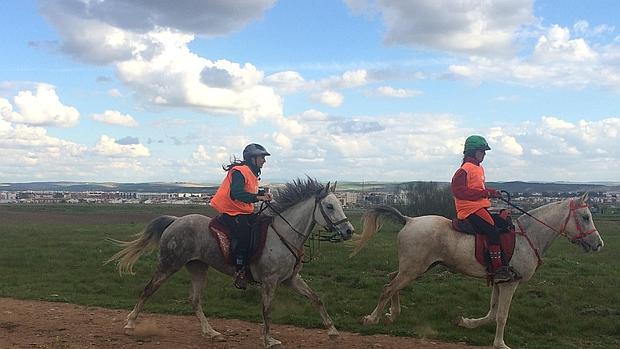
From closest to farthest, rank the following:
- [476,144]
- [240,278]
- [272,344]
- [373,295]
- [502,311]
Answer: [272,344], [502,311], [240,278], [476,144], [373,295]

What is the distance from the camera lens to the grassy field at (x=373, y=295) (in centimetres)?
1026

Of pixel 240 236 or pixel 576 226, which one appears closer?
pixel 240 236

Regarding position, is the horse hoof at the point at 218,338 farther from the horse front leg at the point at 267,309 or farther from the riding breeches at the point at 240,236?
the riding breeches at the point at 240,236

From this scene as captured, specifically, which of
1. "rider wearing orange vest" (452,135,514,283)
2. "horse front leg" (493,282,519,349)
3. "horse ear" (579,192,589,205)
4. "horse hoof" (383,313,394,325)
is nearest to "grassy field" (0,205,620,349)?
"horse hoof" (383,313,394,325)

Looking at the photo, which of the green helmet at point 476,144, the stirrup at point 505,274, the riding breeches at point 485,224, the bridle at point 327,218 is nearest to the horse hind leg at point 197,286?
the bridle at point 327,218

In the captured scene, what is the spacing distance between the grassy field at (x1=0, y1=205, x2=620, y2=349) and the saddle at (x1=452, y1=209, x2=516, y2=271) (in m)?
1.44

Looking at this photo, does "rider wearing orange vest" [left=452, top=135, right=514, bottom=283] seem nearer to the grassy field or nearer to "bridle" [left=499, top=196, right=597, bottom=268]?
"bridle" [left=499, top=196, right=597, bottom=268]

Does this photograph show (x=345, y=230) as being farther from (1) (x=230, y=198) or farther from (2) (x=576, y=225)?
(2) (x=576, y=225)

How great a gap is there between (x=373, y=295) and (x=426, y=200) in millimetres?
31866

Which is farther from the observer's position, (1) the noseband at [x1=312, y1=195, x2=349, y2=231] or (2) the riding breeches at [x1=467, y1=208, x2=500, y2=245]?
(2) the riding breeches at [x1=467, y1=208, x2=500, y2=245]

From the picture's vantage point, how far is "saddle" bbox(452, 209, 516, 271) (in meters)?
9.10

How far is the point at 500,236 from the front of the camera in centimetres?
916

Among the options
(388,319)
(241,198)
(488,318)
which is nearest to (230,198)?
(241,198)

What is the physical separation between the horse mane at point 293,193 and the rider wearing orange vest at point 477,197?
2.27m
